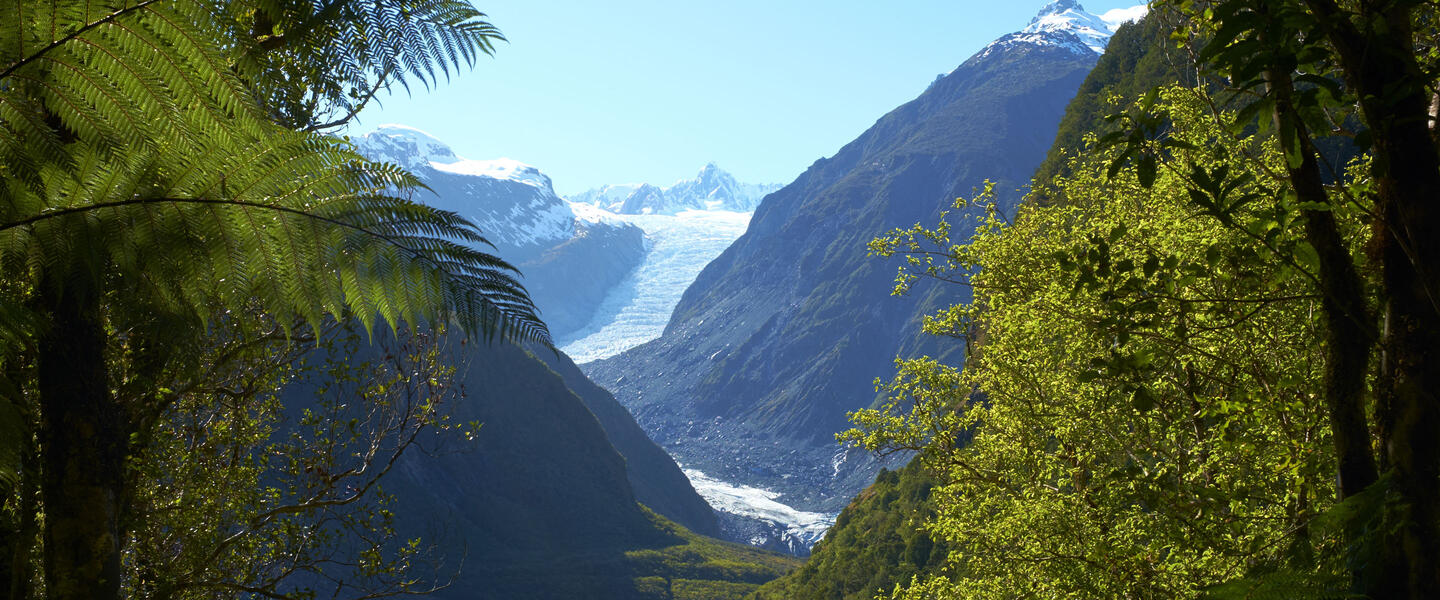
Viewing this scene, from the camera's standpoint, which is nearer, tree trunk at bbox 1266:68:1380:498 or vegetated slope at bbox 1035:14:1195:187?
tree trunk at bbox 1266:68:1380:498

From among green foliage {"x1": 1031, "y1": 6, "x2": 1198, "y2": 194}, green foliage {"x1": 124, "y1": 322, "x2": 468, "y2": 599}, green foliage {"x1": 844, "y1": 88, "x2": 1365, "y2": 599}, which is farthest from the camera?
green foliage {"x1": 1031, "y1": 6, "x2": 1198, "y2": 194}

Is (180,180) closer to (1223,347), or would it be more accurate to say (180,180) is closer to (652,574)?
(1223,347)

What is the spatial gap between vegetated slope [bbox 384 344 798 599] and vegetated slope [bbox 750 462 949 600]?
1808 inches

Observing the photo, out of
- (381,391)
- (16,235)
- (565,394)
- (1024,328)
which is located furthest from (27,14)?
(565,394)

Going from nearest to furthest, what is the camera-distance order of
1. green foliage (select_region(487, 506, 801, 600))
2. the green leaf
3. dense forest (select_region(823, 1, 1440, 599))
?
dense forest (select_region(823, 1, 1440, 599)) → the green leaf → green foliage (select_region(487, 506, 801, 600))

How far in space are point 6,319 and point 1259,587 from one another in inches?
207

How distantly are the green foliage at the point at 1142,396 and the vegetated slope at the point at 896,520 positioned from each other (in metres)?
52.5

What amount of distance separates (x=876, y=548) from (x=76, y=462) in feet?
282

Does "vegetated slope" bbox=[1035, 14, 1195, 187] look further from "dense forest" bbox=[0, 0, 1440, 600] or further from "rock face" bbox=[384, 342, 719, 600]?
"dense forest" bbox=[0, 0, 1440, 600]

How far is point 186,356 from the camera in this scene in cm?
823

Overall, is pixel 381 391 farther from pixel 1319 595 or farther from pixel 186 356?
pixel 1319 595

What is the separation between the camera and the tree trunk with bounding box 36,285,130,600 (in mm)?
4789

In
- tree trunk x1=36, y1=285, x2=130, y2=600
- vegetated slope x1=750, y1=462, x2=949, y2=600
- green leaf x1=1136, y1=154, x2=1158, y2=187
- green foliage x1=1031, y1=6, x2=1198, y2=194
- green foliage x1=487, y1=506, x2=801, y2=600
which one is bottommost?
green foliage x1=487, y1=506, x2=801, y2=600

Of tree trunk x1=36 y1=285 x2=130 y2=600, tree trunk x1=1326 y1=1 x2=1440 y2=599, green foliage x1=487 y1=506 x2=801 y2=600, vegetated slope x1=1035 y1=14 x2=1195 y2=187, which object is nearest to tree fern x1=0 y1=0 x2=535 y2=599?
tree trunk x1=36 y1=285 x2=130 y2=600
